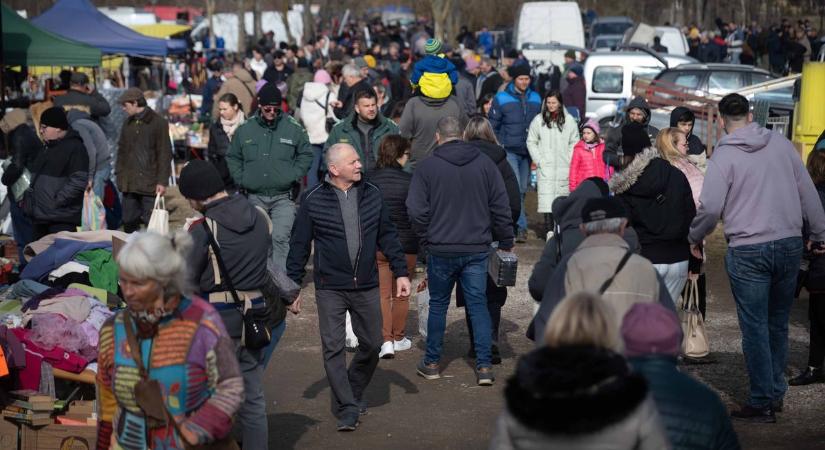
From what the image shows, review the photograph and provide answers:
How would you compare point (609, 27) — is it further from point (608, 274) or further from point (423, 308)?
point (608, 274)

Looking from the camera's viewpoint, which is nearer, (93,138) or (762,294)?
(762,294)

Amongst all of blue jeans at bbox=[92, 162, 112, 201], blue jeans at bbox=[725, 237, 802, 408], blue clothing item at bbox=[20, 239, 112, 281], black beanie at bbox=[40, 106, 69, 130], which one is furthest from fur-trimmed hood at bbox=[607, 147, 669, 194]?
blue jeans at bbox=[92, 162, 112, 201]

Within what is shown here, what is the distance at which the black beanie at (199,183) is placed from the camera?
6.03 meters

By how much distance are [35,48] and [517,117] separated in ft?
19.4

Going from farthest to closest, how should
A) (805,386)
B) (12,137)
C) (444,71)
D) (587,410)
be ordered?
(12,137) < (444,71) < (805,386) < (587,410)

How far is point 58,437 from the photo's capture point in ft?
22.1

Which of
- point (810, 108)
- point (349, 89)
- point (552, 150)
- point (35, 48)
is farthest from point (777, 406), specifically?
point (35, 48)

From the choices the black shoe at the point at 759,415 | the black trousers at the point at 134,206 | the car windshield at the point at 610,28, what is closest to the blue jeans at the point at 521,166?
the black trousers at the point at 134,206

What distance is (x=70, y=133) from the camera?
10250 millimetres

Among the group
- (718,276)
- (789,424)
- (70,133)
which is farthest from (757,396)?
(70,133)

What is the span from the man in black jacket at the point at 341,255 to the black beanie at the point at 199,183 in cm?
133

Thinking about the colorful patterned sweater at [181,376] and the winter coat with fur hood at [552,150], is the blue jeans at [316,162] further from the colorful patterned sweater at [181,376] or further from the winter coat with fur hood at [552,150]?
the colorful patterned sweater at [181,376]

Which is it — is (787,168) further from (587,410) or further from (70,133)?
(70,133)

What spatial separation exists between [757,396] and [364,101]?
4.66 m
